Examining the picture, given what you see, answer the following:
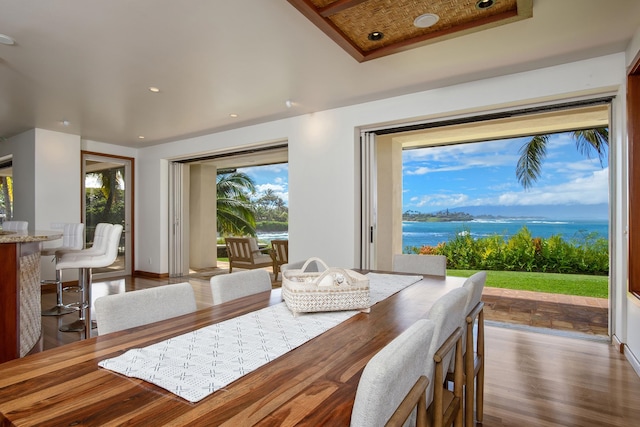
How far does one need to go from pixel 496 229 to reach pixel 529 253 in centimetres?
173

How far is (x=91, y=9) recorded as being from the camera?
231 cm

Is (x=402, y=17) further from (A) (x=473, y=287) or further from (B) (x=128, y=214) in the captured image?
(B) (x=128, y=214)

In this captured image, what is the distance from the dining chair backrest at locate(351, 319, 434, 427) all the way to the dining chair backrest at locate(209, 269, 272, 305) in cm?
107

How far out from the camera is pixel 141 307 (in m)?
1.36

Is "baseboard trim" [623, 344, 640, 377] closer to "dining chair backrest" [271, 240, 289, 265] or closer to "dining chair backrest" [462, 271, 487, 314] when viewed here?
"dining chair backrest" [462, 271, 487, 314]

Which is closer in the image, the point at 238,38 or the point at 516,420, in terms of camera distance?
the point at 516,420

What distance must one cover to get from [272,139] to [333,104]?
1174 mm

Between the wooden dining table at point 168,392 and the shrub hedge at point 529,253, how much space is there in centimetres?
833

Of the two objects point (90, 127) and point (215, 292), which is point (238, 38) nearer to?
point (215, 292)

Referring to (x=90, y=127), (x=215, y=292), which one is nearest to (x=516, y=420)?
(x=215, y=292)

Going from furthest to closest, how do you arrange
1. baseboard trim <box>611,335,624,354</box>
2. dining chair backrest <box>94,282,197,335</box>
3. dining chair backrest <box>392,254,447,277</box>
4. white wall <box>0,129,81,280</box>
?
1. white wall <box>0,129,81,280</box>
2. baseboard trim <box>611,335,624,354</box>
3. dining chair backrest <box>392,254,447,277</box>
4. dining chair backrest <box>94,282,197,335</box>

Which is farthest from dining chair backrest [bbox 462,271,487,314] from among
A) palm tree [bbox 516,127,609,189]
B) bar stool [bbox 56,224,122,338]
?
palm tree [bbox 516,127,609,189]

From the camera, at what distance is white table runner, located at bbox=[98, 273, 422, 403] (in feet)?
2.84

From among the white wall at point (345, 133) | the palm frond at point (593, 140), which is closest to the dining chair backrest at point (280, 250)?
the white wall at point (345, 133)
